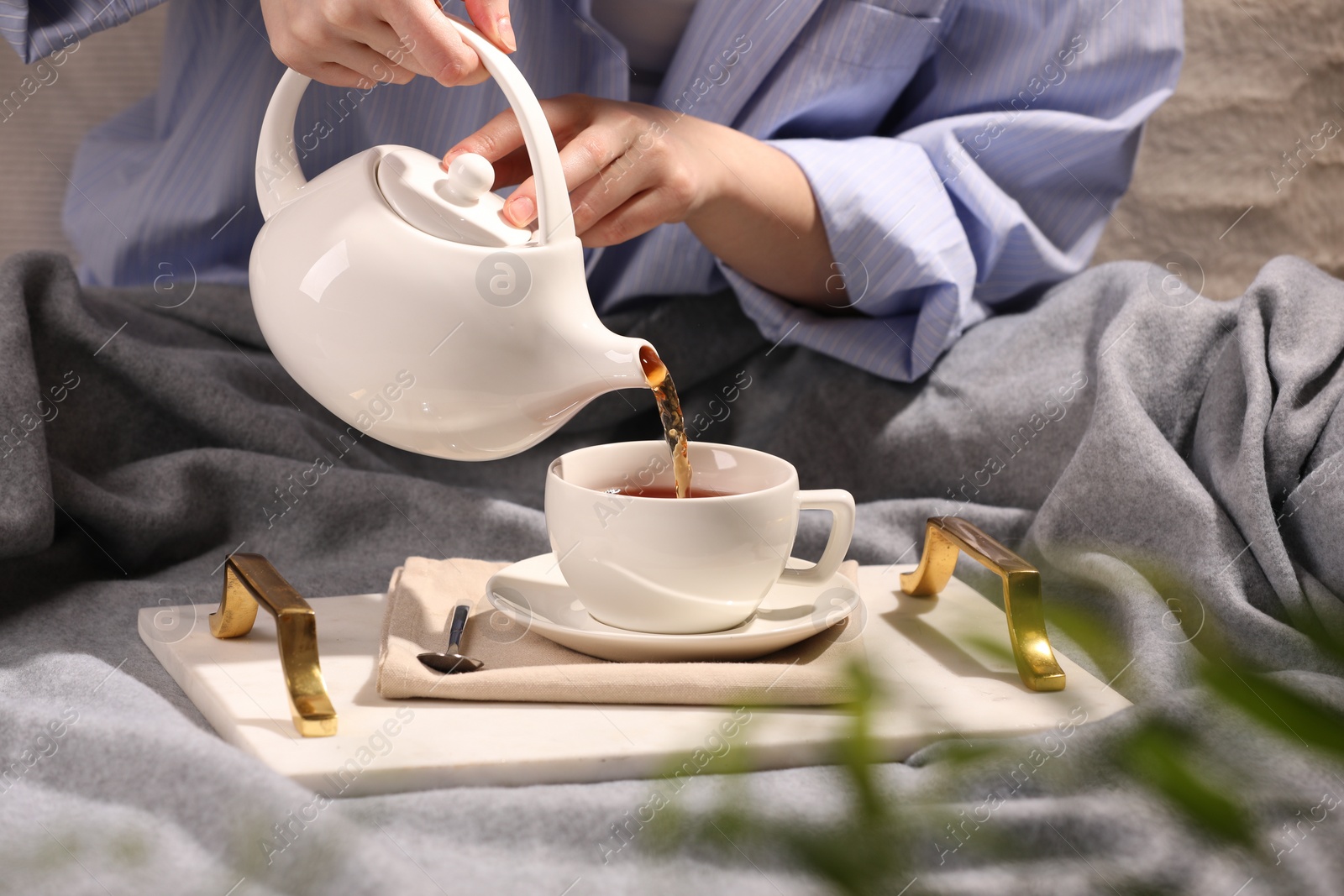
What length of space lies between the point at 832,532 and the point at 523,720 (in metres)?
0.19

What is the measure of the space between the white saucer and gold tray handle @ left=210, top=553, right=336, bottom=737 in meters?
0.09

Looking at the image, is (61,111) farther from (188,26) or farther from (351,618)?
(351,618)

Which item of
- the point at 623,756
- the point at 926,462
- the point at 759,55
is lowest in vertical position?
the point at 926,462

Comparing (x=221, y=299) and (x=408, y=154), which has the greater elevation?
(x=408, y=154)

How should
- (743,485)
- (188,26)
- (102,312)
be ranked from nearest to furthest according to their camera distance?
(743,485), (102,312), (188,26)

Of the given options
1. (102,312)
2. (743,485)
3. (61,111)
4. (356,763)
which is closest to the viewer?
(356,763)

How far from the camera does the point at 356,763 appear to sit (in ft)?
1.40

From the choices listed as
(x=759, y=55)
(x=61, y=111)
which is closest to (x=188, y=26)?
(x=61, y=111)

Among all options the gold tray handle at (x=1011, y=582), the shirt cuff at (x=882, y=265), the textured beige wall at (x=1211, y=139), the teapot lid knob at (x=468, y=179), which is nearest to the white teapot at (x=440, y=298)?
the teapot lid knob at (x=468, y=179)

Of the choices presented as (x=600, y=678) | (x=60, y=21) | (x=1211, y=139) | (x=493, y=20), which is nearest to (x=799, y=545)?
(x=600, y=678)

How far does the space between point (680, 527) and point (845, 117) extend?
508 mm

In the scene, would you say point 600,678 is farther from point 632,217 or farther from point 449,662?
point 632,217

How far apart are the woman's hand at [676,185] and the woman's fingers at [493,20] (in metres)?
0.04

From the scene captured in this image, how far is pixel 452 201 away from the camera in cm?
48
